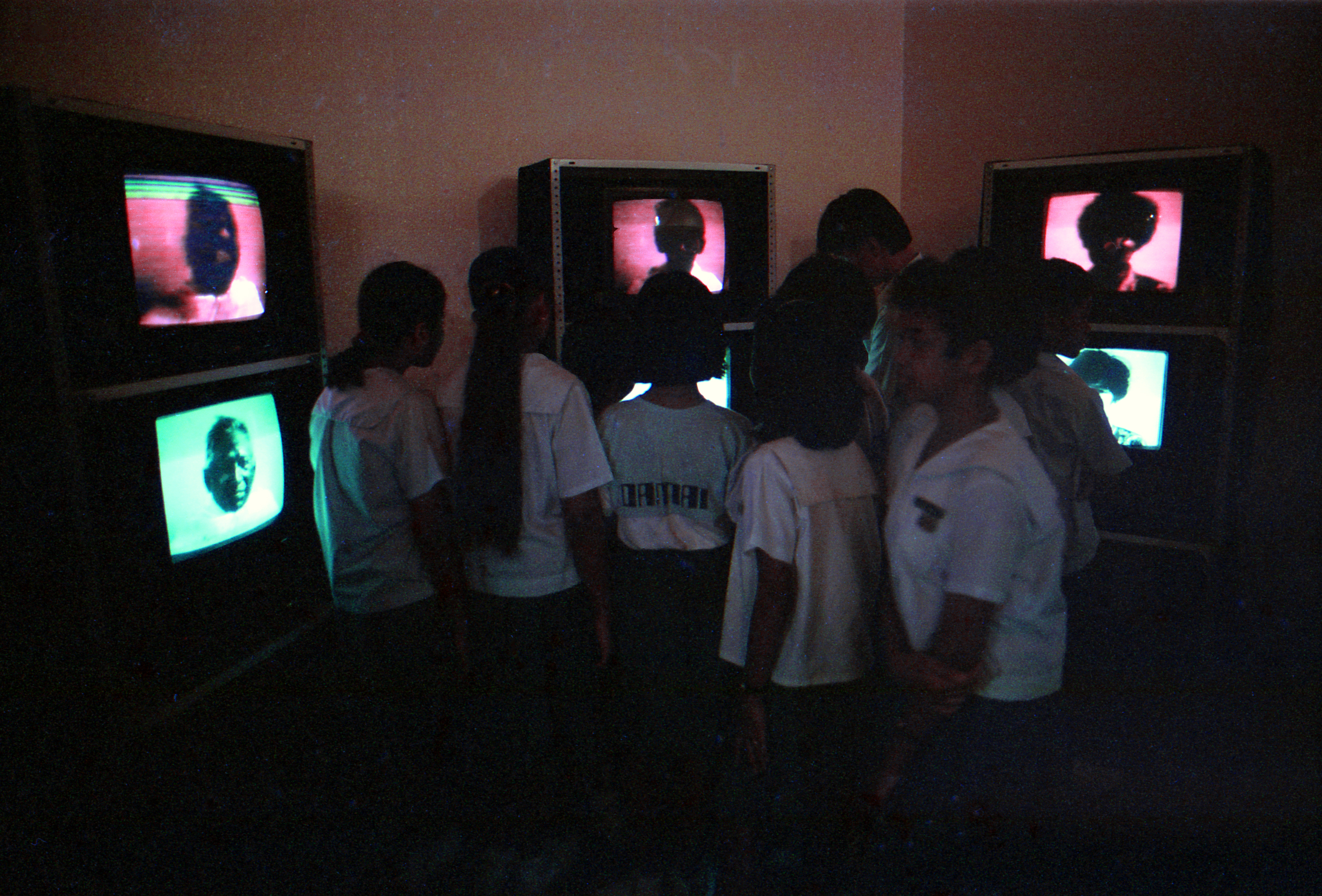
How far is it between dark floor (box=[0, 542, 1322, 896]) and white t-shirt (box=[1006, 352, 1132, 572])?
68 cm

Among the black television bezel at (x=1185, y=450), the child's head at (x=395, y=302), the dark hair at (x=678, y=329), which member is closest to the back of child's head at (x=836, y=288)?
the dark hair at (x=678, y=329)

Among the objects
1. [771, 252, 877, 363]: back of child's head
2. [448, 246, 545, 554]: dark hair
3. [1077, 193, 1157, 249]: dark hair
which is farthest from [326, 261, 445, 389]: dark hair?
[1077, 193, 1157, 249]: dark hair

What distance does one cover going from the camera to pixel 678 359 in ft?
4.92

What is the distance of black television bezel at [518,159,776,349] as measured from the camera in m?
2.41

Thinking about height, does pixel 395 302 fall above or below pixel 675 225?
below

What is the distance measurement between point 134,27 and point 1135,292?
294 centimetres

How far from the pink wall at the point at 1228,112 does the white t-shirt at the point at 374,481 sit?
258 centimetres

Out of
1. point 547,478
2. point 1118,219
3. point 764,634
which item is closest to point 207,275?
point 547,478

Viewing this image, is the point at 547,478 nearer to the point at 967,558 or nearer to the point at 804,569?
the point at 804,569

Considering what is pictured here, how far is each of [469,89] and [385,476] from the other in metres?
1.66

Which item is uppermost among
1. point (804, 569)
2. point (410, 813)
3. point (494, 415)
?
point (494, 415)

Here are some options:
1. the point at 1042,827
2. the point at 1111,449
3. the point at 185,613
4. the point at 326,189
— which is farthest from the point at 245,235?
the point at 1042,827

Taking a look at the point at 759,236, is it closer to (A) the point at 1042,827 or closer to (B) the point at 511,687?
(B) the point at 511,687

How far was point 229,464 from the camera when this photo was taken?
1914mm
